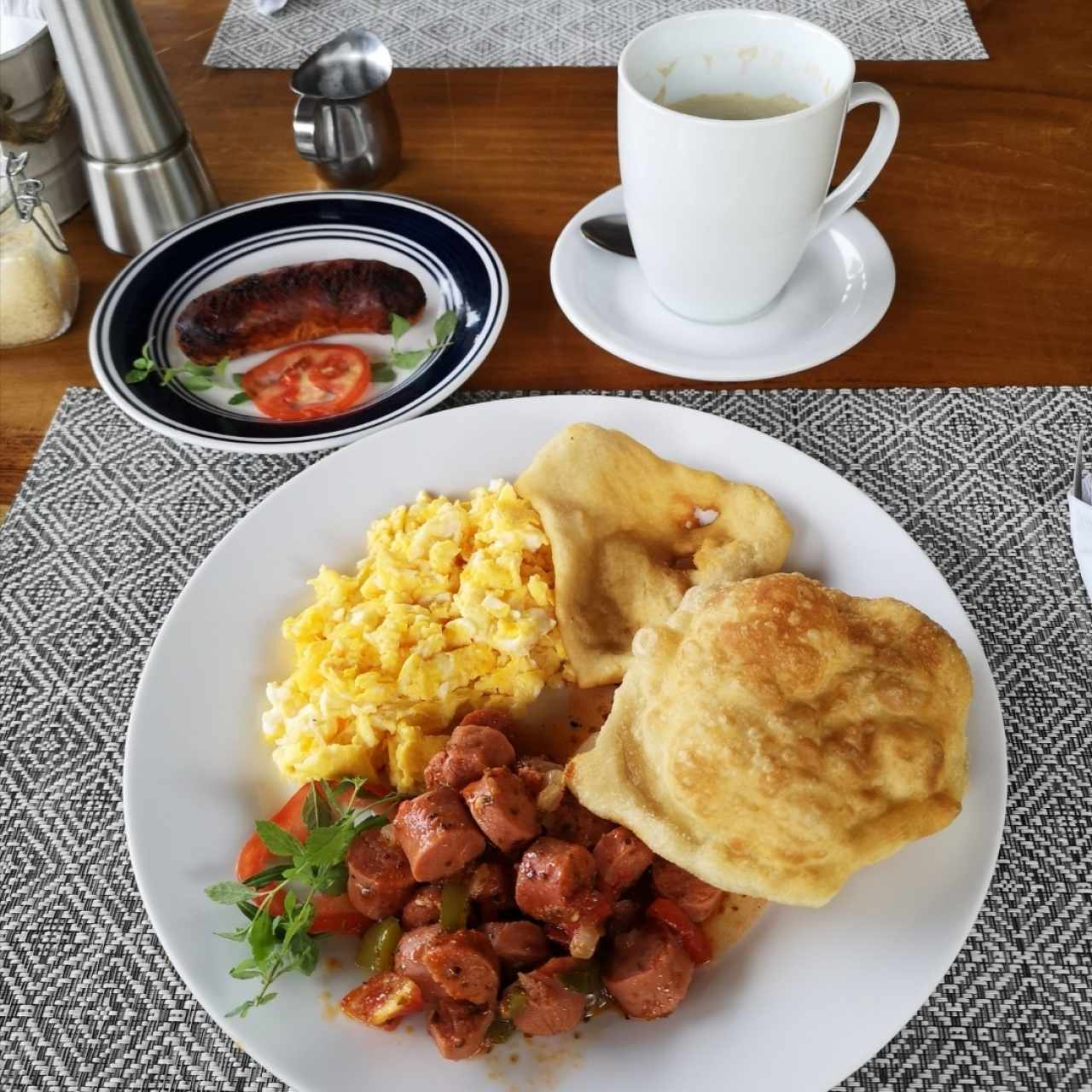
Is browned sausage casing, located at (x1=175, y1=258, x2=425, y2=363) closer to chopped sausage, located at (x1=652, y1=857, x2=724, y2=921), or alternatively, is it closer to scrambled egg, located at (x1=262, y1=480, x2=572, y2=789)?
scrambled egg, located at (x1=262, y1=480, x2=572, y2=789)

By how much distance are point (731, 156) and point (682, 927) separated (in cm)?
140

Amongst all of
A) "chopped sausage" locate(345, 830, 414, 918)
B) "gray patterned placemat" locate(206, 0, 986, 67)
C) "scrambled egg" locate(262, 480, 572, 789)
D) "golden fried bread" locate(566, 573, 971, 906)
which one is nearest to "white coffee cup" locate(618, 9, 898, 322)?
Result: "scrambled egg" locate(262, 480, 572, 789)

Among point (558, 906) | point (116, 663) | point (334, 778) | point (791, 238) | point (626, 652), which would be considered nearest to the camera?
point (558, 906)

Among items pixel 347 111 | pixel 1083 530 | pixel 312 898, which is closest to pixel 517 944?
pixel 312 898

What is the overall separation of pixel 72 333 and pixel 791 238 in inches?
69.7

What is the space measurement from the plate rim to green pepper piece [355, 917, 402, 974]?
3.21ft

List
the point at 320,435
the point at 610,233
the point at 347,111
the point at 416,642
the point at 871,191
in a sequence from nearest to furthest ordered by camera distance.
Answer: the point at 416,642
the point at 320,435
the point at 610,233
the point at 347,111
the point at 871,191

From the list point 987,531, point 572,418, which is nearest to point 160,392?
point 572,418

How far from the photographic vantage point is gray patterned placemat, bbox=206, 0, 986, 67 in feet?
10.7

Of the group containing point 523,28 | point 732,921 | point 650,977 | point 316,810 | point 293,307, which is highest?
point 523,28

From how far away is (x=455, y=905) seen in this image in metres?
→ 1.48

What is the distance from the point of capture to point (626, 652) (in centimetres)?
178

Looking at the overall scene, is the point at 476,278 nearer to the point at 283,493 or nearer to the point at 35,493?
the point at 283,493

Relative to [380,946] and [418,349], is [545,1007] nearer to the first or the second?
[380,946]
